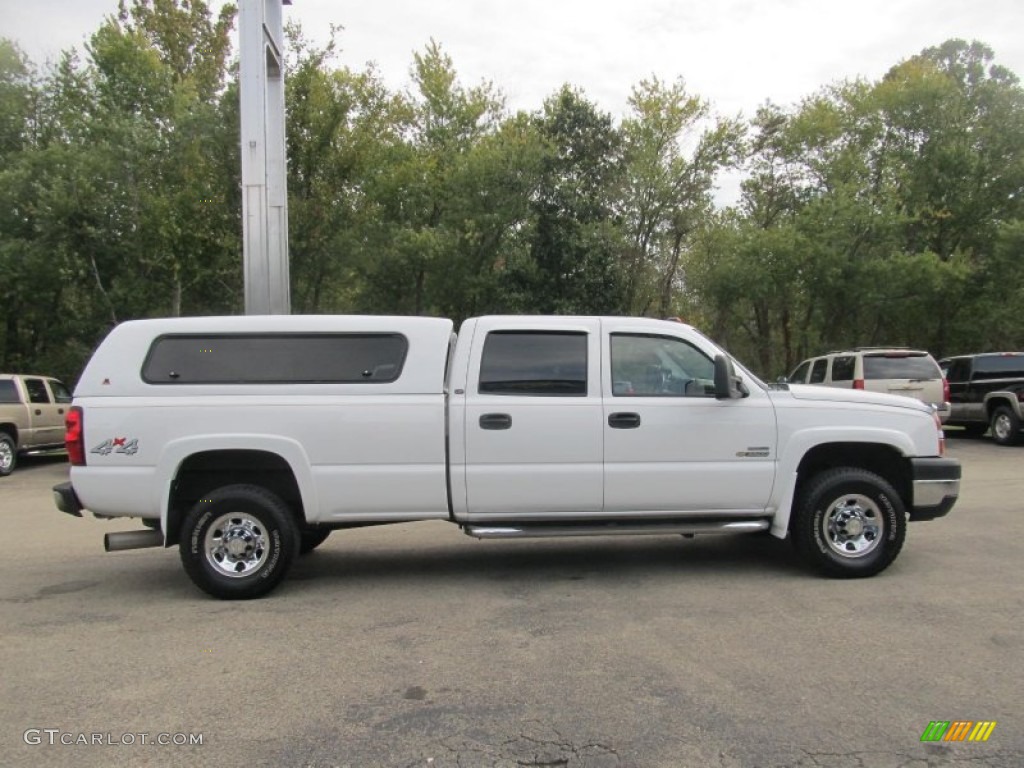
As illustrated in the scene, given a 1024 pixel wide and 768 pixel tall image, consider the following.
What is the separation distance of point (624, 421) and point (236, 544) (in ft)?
9.78

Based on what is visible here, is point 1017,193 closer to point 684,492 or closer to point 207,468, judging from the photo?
point 684,492

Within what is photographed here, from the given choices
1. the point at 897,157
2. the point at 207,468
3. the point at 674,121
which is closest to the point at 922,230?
the point at 897,157

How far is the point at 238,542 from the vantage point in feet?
18.3

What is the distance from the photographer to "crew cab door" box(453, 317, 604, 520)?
558 cm

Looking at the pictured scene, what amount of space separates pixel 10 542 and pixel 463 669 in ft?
19.9

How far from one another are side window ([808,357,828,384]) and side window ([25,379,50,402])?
1543 centimetres

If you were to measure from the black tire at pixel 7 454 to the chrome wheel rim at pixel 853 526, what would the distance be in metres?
14.1

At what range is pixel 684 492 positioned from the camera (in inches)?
226

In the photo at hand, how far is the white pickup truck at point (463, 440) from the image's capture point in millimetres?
5461

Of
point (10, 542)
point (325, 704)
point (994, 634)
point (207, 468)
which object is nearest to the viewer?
point (325, 704)

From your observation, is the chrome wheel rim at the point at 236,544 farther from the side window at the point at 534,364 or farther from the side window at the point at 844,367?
the side window at the point at 844,367

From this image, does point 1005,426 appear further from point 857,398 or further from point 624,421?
point 624,421

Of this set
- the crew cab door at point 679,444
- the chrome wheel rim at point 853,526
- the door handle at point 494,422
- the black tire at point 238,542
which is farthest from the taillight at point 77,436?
the chrome wheel rim at point 853,526

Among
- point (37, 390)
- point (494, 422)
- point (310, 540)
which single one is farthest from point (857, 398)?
point (37, 390)
